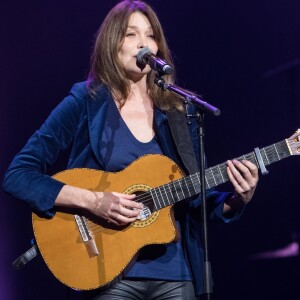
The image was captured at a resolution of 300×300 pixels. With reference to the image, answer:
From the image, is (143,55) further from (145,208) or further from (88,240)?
(88,240)

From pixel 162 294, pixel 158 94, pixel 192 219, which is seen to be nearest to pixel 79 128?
pixel 158 94

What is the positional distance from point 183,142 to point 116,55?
1.69 feet

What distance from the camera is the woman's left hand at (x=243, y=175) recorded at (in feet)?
8.74

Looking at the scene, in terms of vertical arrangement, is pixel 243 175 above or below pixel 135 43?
below

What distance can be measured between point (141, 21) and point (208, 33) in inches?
46.4

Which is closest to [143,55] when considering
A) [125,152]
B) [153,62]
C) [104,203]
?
[153,62]

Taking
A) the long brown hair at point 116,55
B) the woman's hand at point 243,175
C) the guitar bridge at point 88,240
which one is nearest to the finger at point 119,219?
the guitar bridge at point 88,240

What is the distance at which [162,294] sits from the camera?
255 cm

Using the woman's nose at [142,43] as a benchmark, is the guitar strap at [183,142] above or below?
below

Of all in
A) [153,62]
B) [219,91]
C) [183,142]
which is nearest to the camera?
[153,62]

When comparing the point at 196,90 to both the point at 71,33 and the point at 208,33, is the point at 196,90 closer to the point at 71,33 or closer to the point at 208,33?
the point at 208,33

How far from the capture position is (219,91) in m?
3.98

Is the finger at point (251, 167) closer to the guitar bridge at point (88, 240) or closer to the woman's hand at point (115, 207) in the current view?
the woman's hand at point (115, 207)

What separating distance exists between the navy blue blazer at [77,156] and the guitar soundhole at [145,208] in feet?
0.47
